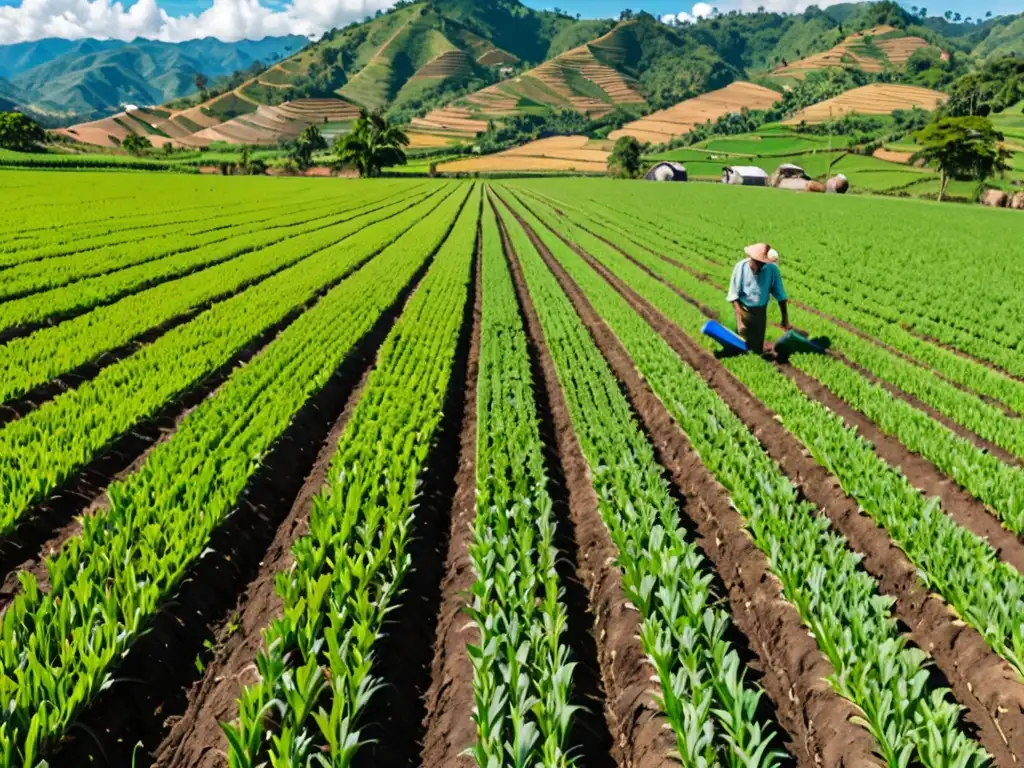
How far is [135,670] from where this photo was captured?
13.7 feet

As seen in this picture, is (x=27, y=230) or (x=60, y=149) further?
(x=60, y=149)

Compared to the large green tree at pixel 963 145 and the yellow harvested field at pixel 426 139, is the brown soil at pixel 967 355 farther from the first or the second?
the yellow harvested field at pixel 426 139

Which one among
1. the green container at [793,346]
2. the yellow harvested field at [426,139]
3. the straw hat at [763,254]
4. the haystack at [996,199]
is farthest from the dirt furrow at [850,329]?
the yellow harvested field at [426,139]

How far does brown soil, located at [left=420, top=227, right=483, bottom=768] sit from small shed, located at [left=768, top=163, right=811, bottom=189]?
92.7m

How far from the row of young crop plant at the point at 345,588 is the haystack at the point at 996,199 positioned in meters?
69.1

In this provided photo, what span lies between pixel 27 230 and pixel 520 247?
2009 centimetres

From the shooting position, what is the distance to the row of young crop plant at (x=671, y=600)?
347 centimetres

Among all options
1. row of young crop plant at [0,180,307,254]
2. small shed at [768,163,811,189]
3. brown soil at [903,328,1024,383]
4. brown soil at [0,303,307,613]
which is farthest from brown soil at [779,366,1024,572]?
small shed at [768,163,811,189]

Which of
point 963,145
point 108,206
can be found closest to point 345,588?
point 108,206

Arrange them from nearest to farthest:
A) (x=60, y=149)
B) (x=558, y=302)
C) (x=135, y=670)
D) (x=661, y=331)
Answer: (x=135, y=670), (x=661, y=331), (x=558, y=302), (x=60, y=149)

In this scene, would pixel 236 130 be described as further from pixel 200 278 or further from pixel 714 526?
pixel 714 526

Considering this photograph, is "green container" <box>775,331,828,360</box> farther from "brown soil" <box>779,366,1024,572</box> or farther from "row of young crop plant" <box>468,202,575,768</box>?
"row of young crop plant" <box>468,202,575,768</box>

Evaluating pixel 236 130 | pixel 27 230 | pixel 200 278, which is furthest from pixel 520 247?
pixel 236 130

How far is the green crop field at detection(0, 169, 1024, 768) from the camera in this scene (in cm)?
370
